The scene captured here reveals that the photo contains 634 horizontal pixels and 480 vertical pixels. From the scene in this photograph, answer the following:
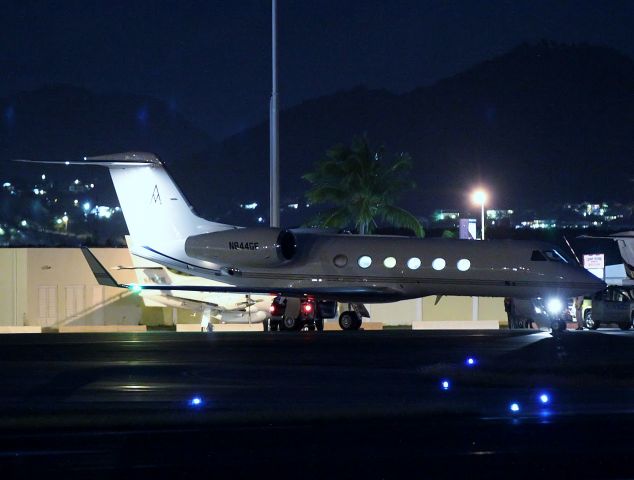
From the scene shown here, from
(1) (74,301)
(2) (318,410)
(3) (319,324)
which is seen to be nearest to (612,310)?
(3) (319,324)

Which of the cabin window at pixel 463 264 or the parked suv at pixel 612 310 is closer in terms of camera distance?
the cabin window at pixel 463 264

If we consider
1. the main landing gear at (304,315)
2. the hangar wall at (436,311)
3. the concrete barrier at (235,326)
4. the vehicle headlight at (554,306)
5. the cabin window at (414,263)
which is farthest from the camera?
the hangar wall at (436,311)

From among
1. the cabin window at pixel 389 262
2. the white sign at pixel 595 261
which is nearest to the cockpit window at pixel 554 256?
the cabin window at pixel 389 262

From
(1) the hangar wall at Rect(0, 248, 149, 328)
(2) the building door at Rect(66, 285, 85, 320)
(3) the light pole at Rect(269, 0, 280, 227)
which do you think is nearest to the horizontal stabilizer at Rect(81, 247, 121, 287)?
(3) the light pole at Rect(269, 0, 280, 227)

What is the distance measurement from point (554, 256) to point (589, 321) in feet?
31.5

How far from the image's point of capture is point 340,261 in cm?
3020

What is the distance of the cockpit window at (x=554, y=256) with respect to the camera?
28.0 meters

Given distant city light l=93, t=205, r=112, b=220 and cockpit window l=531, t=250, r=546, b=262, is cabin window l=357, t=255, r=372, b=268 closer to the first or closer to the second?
cockpit window l=531, t=250, r=546, b=262

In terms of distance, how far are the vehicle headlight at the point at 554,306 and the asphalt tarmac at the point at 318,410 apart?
20.6 feet

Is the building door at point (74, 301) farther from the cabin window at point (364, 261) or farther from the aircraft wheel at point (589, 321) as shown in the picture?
the aircraft wheel at point (589, 321)

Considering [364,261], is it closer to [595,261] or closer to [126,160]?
[126,160]

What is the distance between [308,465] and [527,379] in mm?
6814

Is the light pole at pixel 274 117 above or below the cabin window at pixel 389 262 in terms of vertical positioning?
above

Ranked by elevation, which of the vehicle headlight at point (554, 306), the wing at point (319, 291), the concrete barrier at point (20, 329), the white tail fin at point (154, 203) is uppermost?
the white tail fin at point (154, 203)
